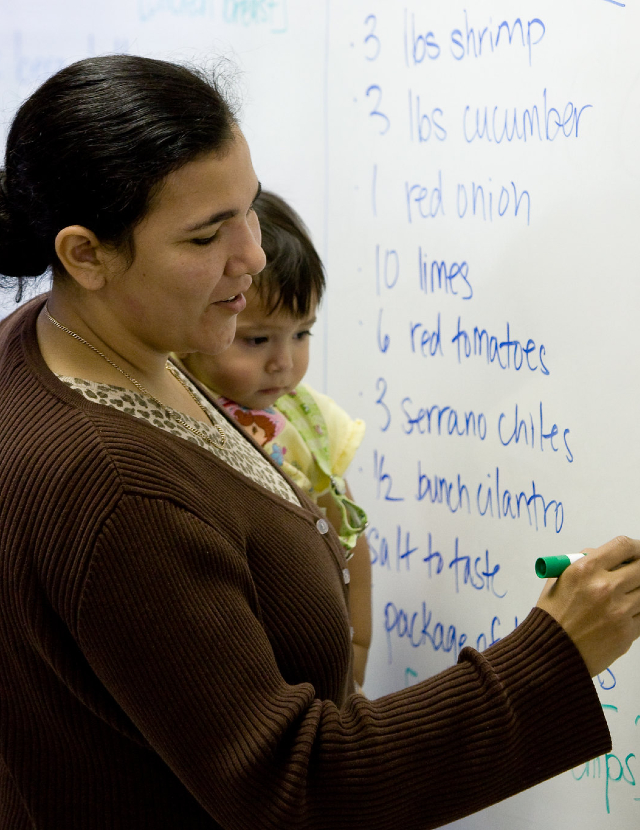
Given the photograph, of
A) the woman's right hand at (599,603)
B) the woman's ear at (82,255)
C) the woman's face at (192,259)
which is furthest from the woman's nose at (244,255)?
the woman's right hand at (599,603)

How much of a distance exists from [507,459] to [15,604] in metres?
0.64

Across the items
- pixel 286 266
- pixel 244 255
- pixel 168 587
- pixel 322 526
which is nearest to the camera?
pixel 168 587

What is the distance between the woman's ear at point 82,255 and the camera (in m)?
0.72

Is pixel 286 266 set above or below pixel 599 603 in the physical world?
above

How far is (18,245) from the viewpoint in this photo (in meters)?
0.81

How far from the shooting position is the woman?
0.66 metres

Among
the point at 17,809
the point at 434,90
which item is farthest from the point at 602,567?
the point at 434,90

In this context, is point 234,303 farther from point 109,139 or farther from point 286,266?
point 286,266

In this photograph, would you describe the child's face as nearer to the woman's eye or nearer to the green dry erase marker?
the woman's eye

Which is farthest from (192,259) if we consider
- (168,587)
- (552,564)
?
(552,564)

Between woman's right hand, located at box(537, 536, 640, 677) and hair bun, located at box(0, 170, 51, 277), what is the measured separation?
0.52 m

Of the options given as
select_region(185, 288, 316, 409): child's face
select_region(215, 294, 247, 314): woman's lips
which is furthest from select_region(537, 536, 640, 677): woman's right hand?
select_region(185, 288, 316, 409): child's face

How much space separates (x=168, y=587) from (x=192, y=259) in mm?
265

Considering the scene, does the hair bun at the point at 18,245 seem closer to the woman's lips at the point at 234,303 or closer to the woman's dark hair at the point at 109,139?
the woman's dark hair at the point at 109,139
